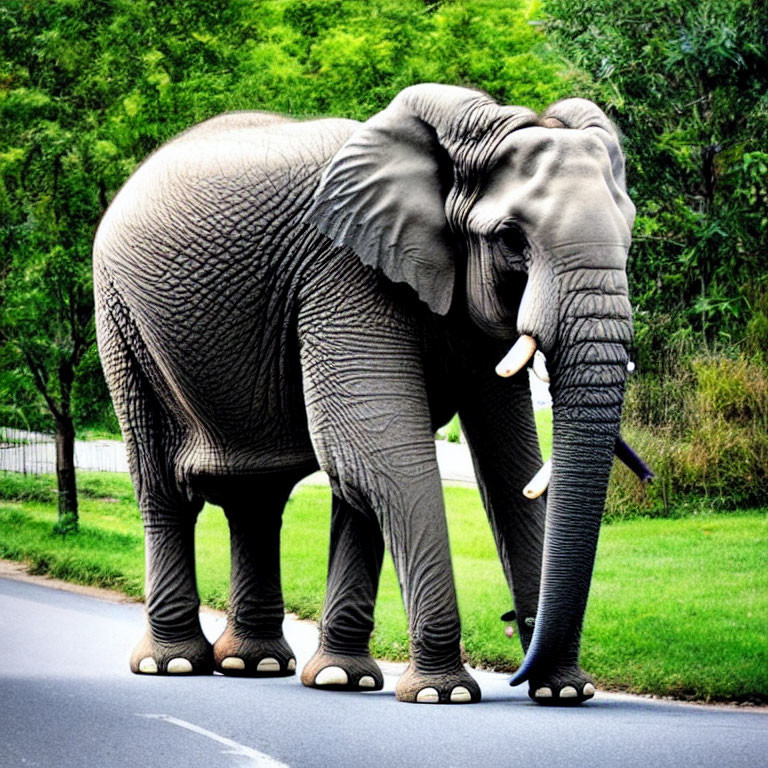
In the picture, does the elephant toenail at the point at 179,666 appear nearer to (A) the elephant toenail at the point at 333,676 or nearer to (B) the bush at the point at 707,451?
(A) the elephant toenail at the point at 333,676

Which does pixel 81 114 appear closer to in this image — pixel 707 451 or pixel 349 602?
pixel 707 451

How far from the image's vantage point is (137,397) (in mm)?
10188

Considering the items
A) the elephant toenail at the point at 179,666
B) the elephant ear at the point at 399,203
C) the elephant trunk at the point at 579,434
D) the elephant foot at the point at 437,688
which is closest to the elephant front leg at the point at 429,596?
the elephant foot at the point at 437,688

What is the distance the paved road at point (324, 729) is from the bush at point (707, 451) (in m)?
8.64

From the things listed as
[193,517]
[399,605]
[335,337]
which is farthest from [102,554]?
[335,337]

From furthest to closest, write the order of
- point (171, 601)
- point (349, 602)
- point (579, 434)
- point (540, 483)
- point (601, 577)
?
point (601, 577), point (171, 601), point (349, 602), point (540, 483), point (579, 434)

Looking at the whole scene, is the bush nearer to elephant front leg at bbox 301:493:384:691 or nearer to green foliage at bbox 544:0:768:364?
green foliage at bbox 544:0:768:364

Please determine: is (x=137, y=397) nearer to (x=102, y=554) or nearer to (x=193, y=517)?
(x=193, y=517)

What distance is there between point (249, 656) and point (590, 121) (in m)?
4.03

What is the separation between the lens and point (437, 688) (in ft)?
27.8

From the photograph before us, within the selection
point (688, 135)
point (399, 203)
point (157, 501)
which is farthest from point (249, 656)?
point (688, 135)

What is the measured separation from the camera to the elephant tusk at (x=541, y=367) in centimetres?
788

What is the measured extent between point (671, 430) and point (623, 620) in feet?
21.6

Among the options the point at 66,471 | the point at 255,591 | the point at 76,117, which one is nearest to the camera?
the point at 255,591
